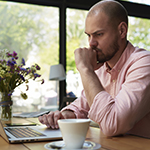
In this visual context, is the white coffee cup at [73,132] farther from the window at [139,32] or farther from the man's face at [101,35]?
the window at [139,32]

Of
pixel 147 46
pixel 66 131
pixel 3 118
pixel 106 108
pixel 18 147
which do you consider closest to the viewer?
pixel 66 131

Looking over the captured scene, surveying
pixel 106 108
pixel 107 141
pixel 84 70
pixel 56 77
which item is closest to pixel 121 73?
pixel 84 70

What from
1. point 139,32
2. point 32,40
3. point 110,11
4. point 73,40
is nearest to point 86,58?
point 110,11

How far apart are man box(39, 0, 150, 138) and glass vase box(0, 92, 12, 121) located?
17.1 inches

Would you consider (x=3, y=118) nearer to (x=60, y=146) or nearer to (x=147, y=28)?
(x=60, y=146)

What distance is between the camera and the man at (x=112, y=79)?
1119 millimetres

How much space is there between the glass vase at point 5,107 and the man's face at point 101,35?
0.68 metres

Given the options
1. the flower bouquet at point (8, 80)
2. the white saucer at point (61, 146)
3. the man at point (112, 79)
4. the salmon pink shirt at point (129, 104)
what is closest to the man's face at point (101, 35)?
the man at point (112, 79)

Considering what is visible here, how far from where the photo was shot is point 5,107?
1724 mm

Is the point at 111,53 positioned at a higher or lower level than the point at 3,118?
higher

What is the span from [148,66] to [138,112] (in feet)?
0.82

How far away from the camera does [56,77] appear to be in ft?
13.3

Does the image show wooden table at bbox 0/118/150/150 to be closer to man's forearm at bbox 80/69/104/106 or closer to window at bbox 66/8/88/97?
man's forearm at bbox 80/69/104/106

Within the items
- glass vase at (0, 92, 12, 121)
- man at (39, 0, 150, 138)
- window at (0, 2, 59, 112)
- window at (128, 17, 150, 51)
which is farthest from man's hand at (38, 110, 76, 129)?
window at (128, 17, 150, 51)
